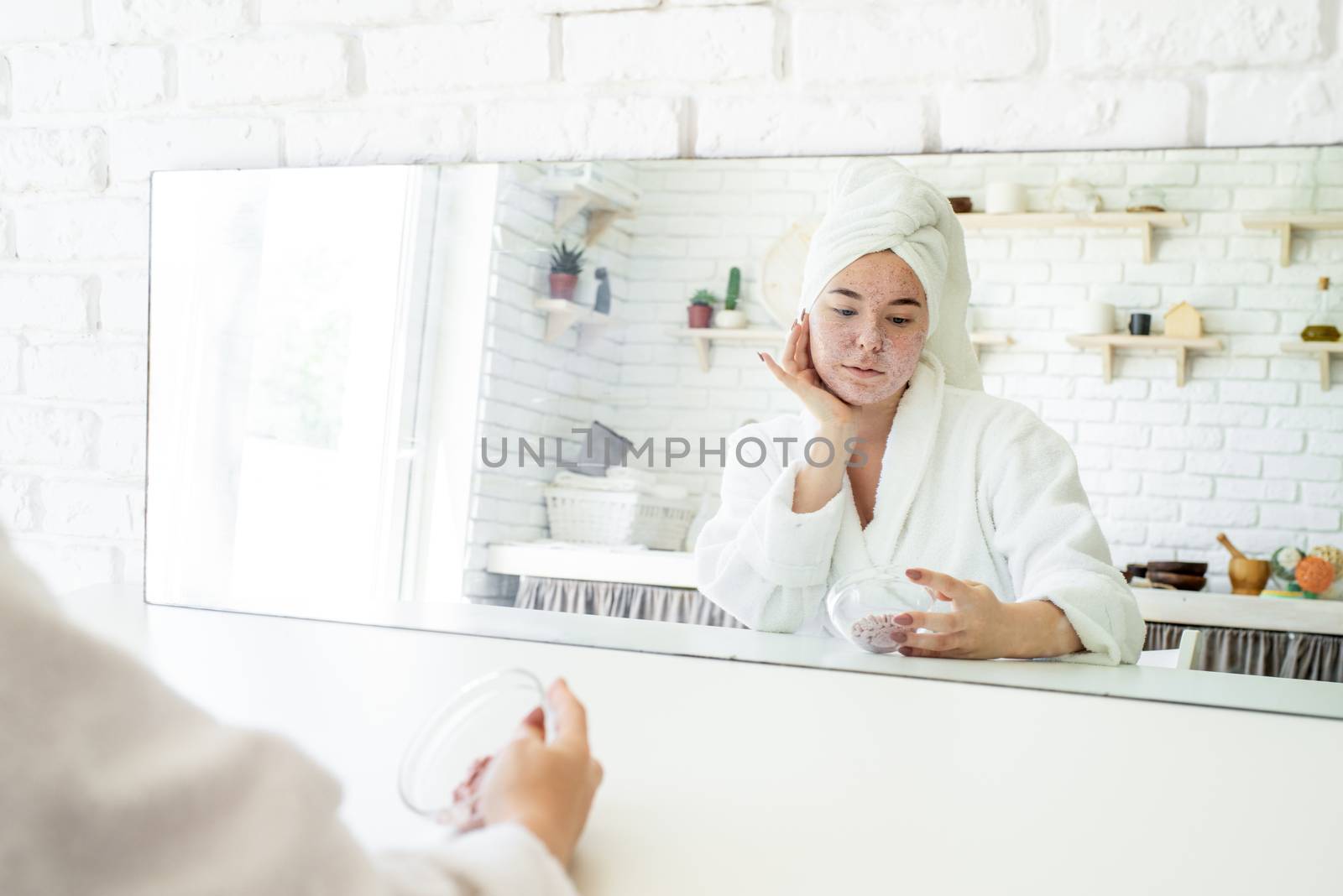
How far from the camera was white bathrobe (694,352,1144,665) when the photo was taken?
3.62 feet

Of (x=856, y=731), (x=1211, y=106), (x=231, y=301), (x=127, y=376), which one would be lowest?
(x=856, y=731)

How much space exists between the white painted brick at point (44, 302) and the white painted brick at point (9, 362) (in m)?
0.02

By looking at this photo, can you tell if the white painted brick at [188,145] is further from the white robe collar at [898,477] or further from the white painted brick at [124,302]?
the white robe collar at [898,477]

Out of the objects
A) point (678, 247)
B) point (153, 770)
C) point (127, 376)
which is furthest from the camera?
point (127, 376)

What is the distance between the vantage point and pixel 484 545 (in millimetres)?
1287

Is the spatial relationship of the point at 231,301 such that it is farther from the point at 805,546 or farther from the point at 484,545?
the point at 805,546

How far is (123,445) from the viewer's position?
1.46 meters

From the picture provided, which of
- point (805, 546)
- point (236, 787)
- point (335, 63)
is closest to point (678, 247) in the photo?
point (805, 546)

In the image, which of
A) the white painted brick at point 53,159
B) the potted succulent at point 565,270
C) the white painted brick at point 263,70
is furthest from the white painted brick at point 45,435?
the potted succulent at point 565,270

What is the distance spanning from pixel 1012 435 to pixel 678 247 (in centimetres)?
39

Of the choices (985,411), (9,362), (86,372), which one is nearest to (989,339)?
(985,411)

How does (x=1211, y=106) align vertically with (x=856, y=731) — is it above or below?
above

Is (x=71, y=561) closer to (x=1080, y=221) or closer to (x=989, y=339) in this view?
(x=989, y=339)

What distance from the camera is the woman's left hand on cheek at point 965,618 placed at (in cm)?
111
